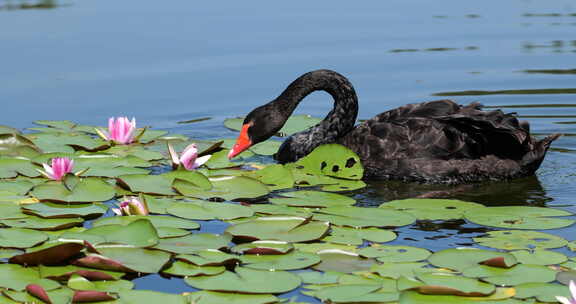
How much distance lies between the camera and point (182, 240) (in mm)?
6004

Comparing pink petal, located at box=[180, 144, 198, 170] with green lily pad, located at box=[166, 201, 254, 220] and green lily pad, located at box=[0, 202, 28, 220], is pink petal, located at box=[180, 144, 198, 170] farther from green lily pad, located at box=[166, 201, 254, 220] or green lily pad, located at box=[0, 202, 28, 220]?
green lily pad, located at box=[0, 202, 28, 220]

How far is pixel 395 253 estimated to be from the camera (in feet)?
18.9

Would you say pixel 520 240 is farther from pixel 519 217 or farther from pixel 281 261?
pixel 281 261

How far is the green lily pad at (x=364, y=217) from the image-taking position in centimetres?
640

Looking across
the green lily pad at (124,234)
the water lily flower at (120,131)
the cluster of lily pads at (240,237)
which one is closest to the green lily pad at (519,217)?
the cluster of lily pads at (240,237)

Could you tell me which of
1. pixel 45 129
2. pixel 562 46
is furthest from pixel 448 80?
pixel 45 129

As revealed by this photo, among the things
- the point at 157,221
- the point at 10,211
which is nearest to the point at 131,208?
the point at 157,221

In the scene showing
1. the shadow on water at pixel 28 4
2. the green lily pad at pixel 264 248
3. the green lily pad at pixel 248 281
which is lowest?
the green lily pad at pixel 248 281

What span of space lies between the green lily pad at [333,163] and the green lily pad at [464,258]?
2.30 m

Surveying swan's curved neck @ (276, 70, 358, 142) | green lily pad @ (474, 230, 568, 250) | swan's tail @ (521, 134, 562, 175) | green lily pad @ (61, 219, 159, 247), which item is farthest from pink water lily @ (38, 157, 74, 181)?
swan's tail @ (521, 134, 562, 175)

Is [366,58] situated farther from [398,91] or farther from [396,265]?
[396,265]

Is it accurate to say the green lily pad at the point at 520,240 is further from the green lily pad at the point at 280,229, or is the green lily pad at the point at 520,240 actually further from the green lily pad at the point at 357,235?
the green lily pad at the point at 280,229

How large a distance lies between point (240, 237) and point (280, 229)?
0.90 feet

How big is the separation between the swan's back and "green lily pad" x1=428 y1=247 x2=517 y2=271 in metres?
2.35
